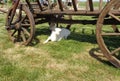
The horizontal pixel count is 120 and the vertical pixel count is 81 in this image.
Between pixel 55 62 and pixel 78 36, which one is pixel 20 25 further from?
pixel 78 36

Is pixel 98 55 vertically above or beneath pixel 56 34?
beneath

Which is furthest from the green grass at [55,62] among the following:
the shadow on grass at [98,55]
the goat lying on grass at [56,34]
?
the goat lying on grass at [56,34]

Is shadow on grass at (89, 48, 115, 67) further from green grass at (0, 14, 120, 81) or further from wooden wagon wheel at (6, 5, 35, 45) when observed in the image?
wooden wagon wheel at (6, 5, 35, 45)

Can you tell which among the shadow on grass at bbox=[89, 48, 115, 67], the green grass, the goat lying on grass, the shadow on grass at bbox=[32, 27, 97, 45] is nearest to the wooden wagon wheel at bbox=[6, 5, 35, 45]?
the green grass

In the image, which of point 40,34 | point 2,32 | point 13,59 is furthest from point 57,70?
point 2,32

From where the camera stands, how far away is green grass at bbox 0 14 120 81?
17.0ft

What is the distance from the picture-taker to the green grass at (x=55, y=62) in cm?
518

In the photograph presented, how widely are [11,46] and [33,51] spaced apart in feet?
2.70

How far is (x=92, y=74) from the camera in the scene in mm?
5289

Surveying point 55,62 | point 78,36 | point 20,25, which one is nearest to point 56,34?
point 78,36

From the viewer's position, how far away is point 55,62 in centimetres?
598

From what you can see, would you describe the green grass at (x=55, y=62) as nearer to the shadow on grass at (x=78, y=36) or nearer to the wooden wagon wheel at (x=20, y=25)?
the shadow on grass at (x=78, y=36)

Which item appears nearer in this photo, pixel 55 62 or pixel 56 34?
pixel 55 62

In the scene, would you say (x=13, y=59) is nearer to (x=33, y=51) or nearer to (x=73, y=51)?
(x=33, y=51)
